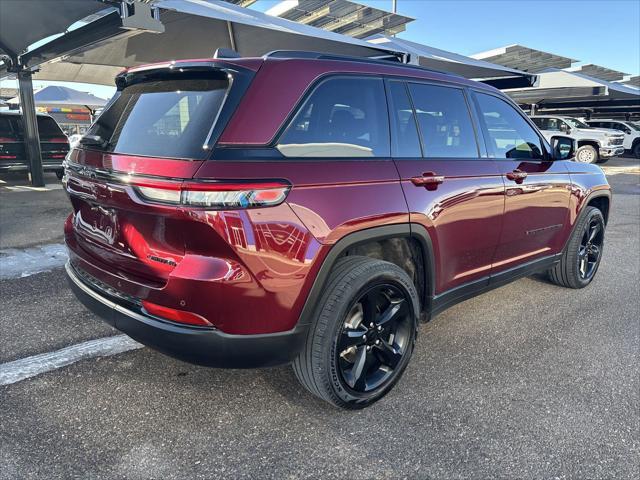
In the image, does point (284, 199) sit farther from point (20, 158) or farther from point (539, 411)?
point (20, 158)

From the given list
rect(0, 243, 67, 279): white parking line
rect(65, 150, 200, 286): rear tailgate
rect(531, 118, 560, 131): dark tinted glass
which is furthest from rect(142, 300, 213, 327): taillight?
rect(531, 118, 560, 131): dark tinted glass

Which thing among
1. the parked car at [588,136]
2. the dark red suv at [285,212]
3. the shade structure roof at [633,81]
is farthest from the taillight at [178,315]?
the shade structure roof at [633,81]

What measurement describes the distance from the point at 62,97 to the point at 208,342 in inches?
1046

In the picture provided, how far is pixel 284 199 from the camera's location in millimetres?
2010

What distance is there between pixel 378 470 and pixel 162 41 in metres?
12.5

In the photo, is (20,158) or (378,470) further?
(20,158)

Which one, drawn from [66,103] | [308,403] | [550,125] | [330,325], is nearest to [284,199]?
[330,325]

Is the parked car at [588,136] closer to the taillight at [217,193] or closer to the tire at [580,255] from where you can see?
the tire at [580,255]

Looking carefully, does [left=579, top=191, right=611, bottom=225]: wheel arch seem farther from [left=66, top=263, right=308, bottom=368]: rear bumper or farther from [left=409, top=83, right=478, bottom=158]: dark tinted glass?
[left=66, top=263, right=308, bottom=368]: rear bumper

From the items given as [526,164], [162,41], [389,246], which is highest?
[162,41]

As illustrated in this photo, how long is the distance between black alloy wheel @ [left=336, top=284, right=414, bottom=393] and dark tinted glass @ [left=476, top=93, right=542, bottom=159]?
142cm

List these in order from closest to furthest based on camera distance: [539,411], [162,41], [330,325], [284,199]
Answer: [284,199]
[330,325]
[539,411]
[162,41]

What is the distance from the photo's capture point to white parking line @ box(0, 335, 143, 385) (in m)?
2.74

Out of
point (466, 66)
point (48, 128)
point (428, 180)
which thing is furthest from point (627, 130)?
point (428, 180)
